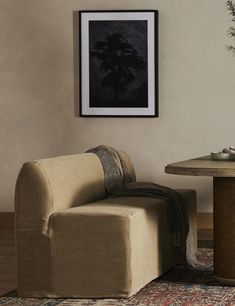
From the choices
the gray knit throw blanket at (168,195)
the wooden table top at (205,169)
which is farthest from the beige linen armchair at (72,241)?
the gray knit throw blanket at (168,195)

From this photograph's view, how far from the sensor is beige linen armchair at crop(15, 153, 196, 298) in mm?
4586

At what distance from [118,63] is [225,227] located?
2689 mm

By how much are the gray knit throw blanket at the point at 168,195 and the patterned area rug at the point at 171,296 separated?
0.18 metres

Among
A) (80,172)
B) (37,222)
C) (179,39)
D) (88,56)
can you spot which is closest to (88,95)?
(88,56)

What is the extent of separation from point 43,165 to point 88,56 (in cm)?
265

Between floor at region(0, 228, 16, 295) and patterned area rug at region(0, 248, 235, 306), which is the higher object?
patterned area rug at region(0, 248, 235, 306)

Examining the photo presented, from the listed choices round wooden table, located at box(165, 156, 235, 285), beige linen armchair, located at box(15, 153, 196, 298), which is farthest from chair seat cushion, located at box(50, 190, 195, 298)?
round wooden table, located at box(165, 156, 235, 285)

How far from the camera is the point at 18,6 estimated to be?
7.39 metres

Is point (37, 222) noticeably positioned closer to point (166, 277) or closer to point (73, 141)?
point (166, 277)

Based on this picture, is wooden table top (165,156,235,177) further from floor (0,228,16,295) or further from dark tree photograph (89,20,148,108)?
dark tree photograph (89,20,148,108)

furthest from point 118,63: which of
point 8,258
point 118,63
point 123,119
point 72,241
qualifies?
point 72,241

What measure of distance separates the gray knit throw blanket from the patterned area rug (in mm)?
176

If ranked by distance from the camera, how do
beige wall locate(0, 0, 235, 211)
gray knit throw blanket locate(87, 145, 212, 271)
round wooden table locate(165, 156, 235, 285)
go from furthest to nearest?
1. beige wall locate(0, 0, 235, 211)
2. gray knit throw blanket locate(87, 145, 212, 271)
3. round wooden table locate(165, 156, 235, 285)

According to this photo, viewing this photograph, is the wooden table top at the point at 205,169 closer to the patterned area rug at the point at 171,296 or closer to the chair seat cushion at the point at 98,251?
the chair seat cushion at the point at 98,251
